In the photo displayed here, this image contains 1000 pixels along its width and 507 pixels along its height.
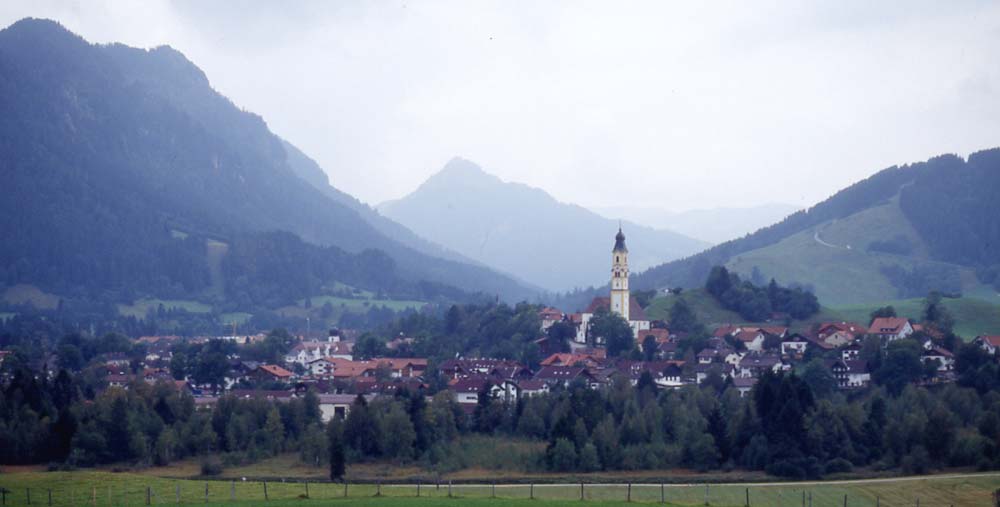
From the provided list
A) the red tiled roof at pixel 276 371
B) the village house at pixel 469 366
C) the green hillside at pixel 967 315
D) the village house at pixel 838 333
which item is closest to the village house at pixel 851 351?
the village house at pixel 838 333

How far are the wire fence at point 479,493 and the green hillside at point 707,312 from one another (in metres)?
55.8

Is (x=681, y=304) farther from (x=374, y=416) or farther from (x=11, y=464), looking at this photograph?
(x=11, y=464)

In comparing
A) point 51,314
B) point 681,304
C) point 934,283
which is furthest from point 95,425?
point 934,283

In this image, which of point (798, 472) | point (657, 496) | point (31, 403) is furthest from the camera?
point (31, 403)

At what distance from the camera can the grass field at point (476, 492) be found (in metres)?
43.2

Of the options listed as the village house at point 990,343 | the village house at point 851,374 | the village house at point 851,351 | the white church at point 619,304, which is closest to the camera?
the village house at point 851,374

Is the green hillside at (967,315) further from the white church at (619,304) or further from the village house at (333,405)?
the village house at (333,405)

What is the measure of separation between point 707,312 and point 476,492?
2610 inches

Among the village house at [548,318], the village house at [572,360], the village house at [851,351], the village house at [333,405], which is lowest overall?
the village house at [333,405]

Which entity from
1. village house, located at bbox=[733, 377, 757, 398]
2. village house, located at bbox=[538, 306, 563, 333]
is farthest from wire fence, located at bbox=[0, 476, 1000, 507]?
village house, located at bbox=[538, 306, 563, 333]

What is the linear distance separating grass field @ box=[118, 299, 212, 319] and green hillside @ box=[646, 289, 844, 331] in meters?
92.0

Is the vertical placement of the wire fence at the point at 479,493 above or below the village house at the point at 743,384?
below

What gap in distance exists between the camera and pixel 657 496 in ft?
166

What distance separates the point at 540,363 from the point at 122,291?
118927 millimetres
